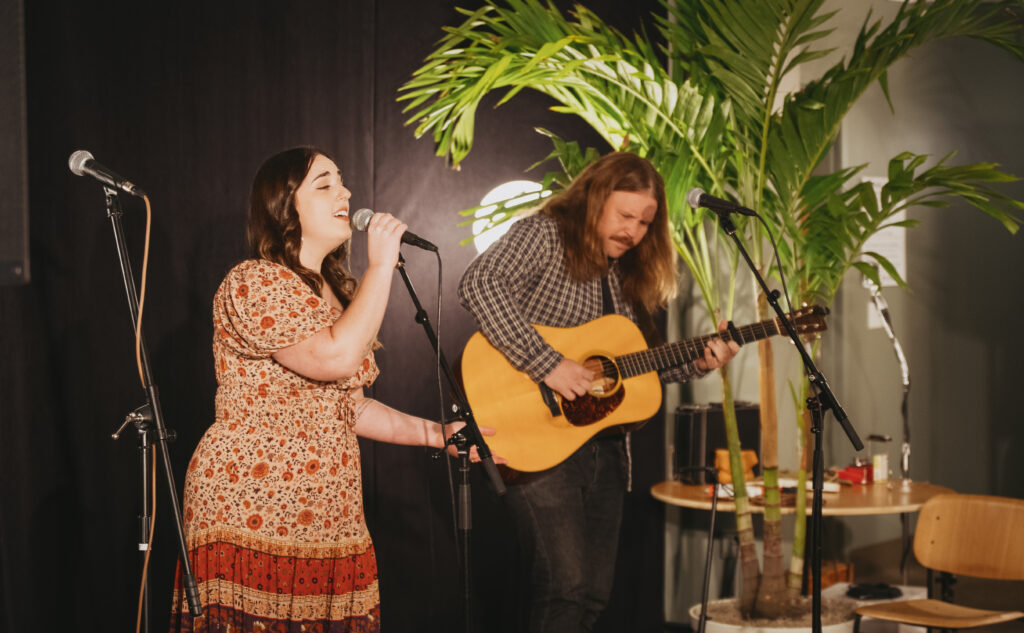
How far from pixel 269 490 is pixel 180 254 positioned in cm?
167

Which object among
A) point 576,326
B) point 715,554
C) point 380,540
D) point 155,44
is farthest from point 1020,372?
point 155,44

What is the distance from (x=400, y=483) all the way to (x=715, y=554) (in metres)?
1.92

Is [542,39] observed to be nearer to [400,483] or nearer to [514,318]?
[514,318]

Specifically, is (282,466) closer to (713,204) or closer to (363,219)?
(363,219)

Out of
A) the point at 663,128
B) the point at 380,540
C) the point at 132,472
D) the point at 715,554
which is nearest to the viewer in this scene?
the point at 132,472

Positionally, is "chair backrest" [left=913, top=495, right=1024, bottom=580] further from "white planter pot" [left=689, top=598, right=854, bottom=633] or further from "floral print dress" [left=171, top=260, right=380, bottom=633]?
"floral print dress" [left=171, top=260, right=380, bottom=633]

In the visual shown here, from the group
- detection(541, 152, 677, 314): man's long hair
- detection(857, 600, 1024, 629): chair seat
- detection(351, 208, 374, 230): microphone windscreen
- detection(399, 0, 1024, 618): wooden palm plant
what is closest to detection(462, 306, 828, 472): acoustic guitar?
detection(541, 152, 677, 314): man's long hair

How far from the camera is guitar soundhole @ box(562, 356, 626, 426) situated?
9.64ft

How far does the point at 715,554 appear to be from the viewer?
4.75 metres

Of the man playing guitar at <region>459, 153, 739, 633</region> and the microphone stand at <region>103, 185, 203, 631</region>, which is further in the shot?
the man playing guitar at <region>459, 153, 739, 633</region>

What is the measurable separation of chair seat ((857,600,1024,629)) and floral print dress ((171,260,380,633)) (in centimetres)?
215

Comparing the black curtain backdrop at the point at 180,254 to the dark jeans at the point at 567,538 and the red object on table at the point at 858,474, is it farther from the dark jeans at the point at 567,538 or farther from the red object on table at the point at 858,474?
the red object on table at the point at 858,474

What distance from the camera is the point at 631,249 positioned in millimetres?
3254

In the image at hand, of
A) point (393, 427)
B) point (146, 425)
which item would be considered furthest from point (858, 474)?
point (146, 425)
